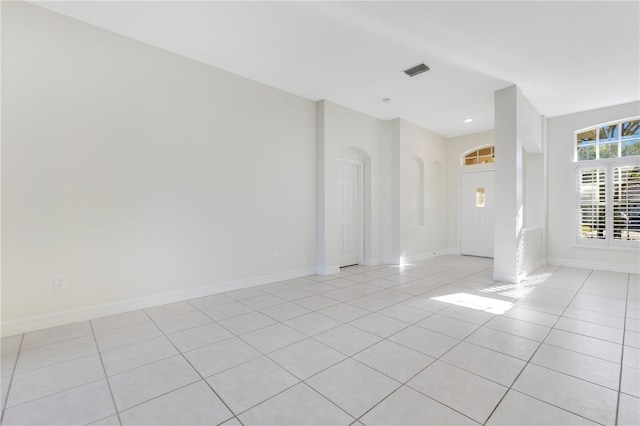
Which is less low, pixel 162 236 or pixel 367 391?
pixel 162 236

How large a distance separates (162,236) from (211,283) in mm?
893

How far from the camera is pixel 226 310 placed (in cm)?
321

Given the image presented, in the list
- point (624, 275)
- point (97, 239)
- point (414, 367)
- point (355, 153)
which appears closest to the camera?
point (414, 367)

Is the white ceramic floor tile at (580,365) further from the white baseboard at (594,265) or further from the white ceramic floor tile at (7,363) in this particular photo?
the white baseboard at (594,265)

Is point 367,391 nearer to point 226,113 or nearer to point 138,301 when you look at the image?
point 138,301

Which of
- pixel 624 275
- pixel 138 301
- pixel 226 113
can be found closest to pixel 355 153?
pixel 226 113

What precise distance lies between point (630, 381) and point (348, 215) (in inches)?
168

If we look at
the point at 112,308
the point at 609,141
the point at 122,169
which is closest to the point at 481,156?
the point at 609,141

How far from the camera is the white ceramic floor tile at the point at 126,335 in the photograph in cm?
242

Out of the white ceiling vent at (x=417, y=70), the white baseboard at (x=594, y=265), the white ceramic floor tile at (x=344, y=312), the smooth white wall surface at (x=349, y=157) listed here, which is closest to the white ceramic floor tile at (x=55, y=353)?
the white ceramic floor tile at (x=344, y=312)

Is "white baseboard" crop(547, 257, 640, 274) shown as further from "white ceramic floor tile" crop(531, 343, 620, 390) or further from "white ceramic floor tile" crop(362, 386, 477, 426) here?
"white ceramic floor tile" crop(362, 386, 477, 426)

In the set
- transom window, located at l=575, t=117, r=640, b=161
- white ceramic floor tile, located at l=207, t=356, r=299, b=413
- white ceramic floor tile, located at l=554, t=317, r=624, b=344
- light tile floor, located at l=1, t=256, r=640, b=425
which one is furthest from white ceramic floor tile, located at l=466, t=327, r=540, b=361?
transom window, located at l=575, t=117, r=640, b=161

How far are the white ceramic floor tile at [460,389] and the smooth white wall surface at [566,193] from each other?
5.44 meters

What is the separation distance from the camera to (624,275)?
15.9 feet
